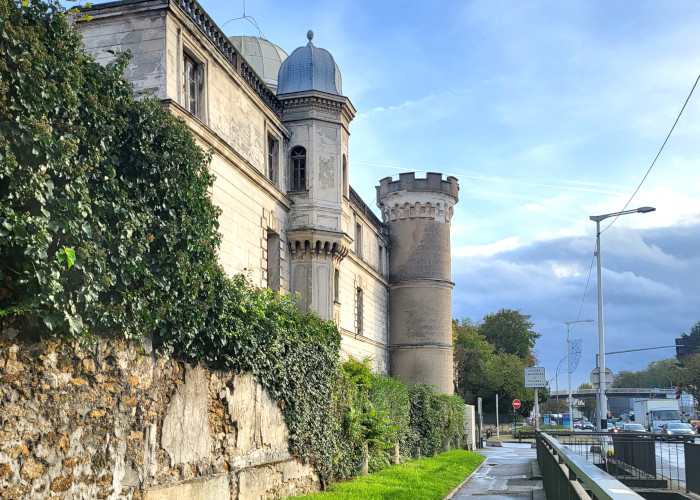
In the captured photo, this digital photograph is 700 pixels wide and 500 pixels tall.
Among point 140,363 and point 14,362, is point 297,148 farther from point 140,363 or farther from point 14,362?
point 14,362

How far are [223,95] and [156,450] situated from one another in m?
12.8

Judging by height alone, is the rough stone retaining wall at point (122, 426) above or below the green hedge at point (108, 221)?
below

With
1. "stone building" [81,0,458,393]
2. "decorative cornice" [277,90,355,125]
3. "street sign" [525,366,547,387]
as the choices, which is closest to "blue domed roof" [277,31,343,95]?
"stone building" [81,0,458,393]

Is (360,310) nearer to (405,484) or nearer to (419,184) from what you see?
(419,184)

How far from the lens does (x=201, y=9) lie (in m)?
19.5

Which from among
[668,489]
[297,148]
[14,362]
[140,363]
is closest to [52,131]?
[14,362]

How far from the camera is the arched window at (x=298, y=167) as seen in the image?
26016mm

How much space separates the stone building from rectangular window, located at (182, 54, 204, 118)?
27mm

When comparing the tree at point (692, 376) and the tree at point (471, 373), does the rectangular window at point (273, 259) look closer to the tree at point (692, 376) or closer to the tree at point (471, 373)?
the tree at point (471, 373)

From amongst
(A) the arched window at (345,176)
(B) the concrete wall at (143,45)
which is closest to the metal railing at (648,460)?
(B) the concrete wall at (143,45)

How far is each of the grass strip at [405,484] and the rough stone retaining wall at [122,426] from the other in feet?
7.41

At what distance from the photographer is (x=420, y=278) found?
1705 inches

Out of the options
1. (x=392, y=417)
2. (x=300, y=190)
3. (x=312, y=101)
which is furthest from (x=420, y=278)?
(x=392, y=417)

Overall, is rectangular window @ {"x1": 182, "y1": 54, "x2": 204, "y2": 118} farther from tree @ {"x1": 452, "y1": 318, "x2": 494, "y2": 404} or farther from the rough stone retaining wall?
tree @ {"x1": 452, "y1": 318, "x2": 494, "y2": 404}
